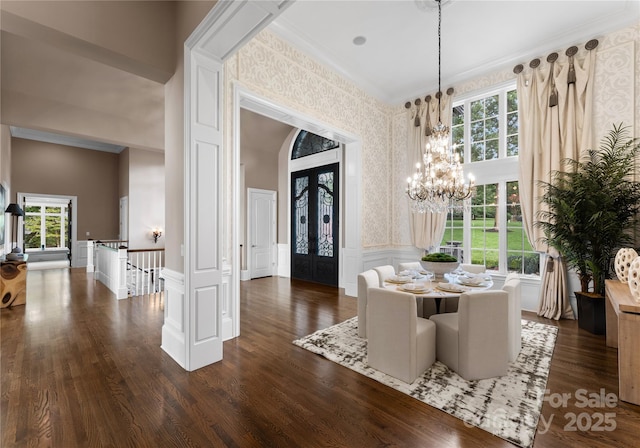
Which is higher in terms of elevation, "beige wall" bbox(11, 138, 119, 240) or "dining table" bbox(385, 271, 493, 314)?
"beige wall" bbox(11, 138, 119, 240)

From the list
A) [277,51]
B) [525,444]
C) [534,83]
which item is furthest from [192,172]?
[534,83]

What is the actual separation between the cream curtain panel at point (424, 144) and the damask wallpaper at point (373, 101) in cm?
22

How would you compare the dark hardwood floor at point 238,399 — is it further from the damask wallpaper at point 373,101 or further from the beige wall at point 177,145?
the damask wallpaper at point 373,101

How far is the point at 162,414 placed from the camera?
1982 mm

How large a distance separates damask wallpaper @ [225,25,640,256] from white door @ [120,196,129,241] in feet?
24.4

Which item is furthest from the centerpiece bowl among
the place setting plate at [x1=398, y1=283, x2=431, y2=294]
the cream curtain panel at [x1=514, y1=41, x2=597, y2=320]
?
the cream curtain panel at [x1=514, y1=41, x2=597, y2=320]

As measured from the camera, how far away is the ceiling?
350cm

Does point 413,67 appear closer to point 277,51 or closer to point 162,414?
point 277,51

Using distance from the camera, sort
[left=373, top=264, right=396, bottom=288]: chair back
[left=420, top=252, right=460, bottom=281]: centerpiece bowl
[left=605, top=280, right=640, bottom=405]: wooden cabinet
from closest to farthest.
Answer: [left=605, top=280, right=640, bottom=405]: wooden cabinet < [left=420, top=252, right=460, bottom=281]: centerpiece bowl < [left=373, top=264, right=396, bottom=288]: chair back

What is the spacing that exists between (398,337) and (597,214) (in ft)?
9.72

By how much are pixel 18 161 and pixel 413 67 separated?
1135 cm

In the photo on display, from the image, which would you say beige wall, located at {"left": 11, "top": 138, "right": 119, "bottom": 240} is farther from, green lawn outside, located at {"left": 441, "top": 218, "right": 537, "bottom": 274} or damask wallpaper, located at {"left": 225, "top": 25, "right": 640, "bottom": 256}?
green lawn outside, located at {"left": 441, "top": 218, "right": 537, "bottom": 274}

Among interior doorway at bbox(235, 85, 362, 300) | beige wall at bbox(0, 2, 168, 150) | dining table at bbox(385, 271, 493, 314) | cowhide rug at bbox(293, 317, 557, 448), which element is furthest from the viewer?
interior doorway at bbox(235, 85, 362, 300)

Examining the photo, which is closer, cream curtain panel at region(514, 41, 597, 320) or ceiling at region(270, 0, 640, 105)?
ceiling at region(270, 0, 640, 105)
